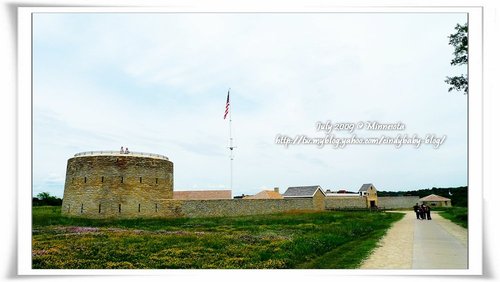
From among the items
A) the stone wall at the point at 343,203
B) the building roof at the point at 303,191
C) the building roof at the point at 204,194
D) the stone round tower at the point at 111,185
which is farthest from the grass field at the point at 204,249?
the stone wall at the point at 343,203

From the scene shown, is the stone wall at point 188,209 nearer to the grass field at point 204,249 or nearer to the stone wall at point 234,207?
the stone wall at point 234,207

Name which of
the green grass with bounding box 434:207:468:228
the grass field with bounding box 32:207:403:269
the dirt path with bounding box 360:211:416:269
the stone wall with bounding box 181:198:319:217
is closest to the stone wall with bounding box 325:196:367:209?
the stone wall with bounding box 181:198:319:217

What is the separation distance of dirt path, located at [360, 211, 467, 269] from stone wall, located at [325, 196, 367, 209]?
24.8m

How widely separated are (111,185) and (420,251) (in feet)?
63.3

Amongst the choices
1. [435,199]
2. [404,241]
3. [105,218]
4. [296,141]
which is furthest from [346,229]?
[435,199]

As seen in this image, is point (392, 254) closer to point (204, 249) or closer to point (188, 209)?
point (204, 249)

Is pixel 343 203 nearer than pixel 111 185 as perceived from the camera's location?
No

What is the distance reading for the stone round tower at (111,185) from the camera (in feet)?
87.2

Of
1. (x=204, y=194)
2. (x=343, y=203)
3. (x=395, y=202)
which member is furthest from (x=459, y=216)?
(x=395, y=202)

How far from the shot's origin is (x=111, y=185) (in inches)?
1050

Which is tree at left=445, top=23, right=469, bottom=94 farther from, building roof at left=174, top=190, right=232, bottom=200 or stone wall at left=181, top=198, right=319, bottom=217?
building roof at left=174, top=190, right=232, bottom=200

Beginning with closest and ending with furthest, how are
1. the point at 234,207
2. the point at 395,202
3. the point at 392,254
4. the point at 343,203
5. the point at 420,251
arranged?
the point at 392,254, the point at 420,251, the point at 234,207, the point at 343,203, the point at 395,202

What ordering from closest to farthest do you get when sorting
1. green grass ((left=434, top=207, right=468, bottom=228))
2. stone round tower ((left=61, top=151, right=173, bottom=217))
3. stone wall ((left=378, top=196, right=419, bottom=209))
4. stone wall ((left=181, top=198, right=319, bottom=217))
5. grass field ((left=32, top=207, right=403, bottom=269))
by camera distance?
1. grass field ((left=32, top=207, right=403, bottom=269))
2. green grass ((left=434, top=207, right=468, bottom=228))
3. stone round tower ((left=61, top=151, right=173, bottom=217))
4. stone wall ((left=181, top=198, right=319, bottom=217))
5. stone wall ((left=378, top=196, right=419, bottom=209))

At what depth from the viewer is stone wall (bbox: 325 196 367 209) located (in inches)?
1607
